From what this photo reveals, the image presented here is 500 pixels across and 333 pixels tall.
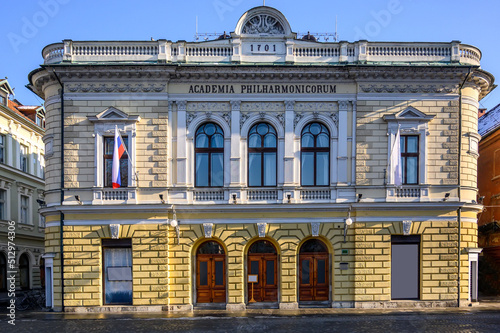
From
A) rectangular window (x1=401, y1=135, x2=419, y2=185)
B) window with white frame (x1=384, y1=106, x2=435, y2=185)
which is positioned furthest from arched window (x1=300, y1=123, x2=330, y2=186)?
rectangular window (x1=401, y1=135, x2=419, y2=185)

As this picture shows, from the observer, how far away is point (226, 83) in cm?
2447

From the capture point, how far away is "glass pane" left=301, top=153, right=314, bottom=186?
80.5 feet

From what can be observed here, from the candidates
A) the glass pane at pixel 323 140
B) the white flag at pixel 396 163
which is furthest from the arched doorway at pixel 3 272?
the white flag at pixel 396 163

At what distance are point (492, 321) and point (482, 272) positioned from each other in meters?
9.86

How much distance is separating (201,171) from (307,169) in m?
4.94

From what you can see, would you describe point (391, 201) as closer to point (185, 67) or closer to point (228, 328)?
point (228, 328)

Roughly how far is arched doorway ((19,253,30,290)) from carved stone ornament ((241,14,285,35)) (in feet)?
80.9

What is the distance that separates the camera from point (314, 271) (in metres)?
24.4

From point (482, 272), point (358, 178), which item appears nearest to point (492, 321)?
point (358, 178)

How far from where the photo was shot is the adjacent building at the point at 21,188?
35.8 m

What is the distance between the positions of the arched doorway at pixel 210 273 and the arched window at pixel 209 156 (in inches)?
115

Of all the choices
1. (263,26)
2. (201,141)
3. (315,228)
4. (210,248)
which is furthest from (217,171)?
(263,26)

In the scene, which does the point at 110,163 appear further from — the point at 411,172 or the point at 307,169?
the point at 411,172

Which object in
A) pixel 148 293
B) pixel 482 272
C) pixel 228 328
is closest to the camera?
pixel 228 328
